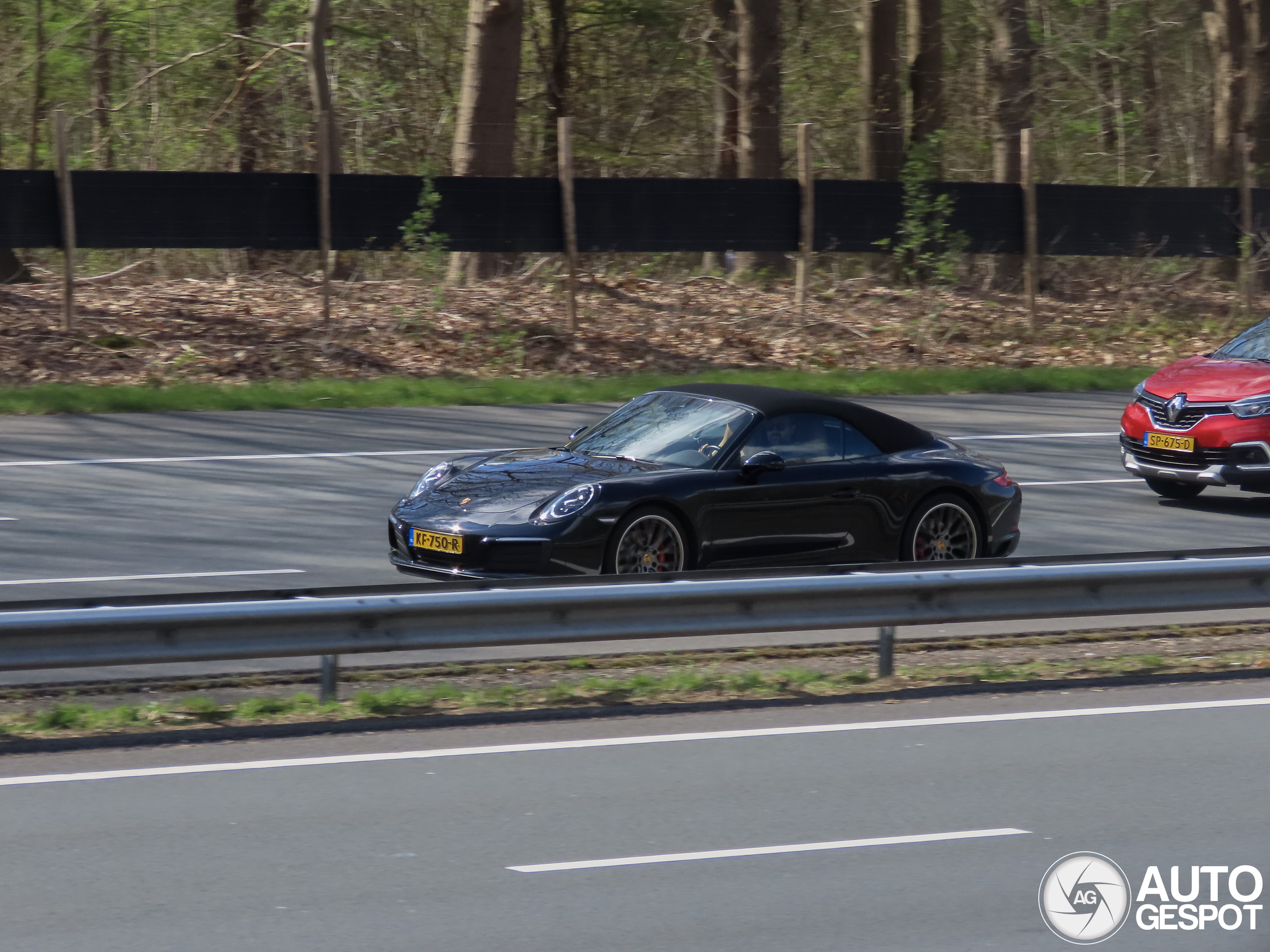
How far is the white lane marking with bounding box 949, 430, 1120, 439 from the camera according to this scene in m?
17.4

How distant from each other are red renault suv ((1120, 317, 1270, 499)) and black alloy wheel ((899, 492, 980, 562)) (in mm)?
3757

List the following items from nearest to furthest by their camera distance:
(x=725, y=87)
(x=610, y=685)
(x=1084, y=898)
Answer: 1. (x=1084, y=898)
2. (x=610, y=685)
3. (x=725, y=87)

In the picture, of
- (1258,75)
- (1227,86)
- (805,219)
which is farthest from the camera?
(1227,86)

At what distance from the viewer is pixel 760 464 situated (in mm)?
10266

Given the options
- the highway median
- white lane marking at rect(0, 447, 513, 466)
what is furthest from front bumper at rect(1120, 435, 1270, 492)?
white lane marking at rect(0, 447, 513, 466)

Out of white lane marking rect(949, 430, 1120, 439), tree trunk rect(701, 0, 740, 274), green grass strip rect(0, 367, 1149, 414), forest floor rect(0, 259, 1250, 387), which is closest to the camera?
white lane marking rect(949, 430, 1120, 439)

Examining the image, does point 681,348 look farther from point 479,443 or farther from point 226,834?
point 226,834

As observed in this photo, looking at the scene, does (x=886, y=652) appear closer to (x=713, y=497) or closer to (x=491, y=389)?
(x=713, y=497)

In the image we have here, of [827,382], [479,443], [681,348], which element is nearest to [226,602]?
[479,443]

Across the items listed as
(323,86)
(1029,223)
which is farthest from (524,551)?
(1029,223)

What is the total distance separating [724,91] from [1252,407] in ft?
57.6

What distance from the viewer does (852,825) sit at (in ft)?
20.0

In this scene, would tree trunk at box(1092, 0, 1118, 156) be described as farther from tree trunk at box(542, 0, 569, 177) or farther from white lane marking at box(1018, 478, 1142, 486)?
white lane marking at box(1018, 478, 1142, 486)

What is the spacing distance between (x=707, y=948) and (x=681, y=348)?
18029 mm
